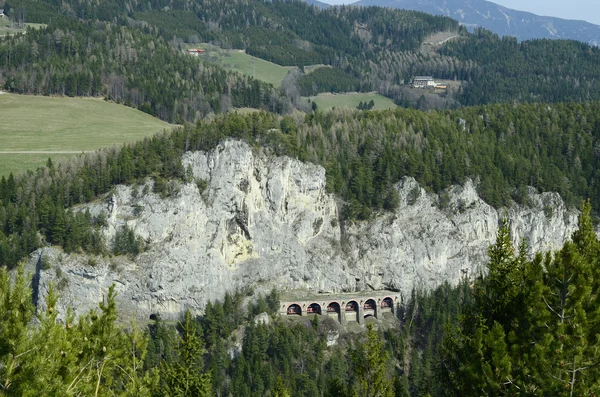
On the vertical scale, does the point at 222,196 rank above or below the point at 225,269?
above

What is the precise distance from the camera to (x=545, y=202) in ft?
403

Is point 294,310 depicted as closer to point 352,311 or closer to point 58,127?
point 352,311

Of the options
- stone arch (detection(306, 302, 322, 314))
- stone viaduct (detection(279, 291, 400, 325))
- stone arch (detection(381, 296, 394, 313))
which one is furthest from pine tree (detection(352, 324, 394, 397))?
stone arch (detection(381, 296, 394, 313))

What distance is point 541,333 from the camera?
93.8 ft

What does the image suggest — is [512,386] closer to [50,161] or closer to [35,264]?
[35,264]

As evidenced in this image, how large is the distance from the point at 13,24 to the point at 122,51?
1702 inches

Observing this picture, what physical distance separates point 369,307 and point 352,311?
2835mm

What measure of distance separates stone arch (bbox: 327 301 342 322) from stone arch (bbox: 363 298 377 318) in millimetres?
3861

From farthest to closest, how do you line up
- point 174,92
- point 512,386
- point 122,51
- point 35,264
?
point 122,51
point 174,92
point 35,264
point 512,386

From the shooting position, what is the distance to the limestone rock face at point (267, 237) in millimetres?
99562

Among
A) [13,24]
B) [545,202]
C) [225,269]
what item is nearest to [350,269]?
[225,269]

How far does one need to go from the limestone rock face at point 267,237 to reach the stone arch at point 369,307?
4.94 m

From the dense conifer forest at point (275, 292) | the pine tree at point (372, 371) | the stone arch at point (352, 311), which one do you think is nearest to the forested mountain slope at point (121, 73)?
the dense conifer forest at point (275, 292)

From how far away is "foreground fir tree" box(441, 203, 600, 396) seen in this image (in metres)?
27.1
